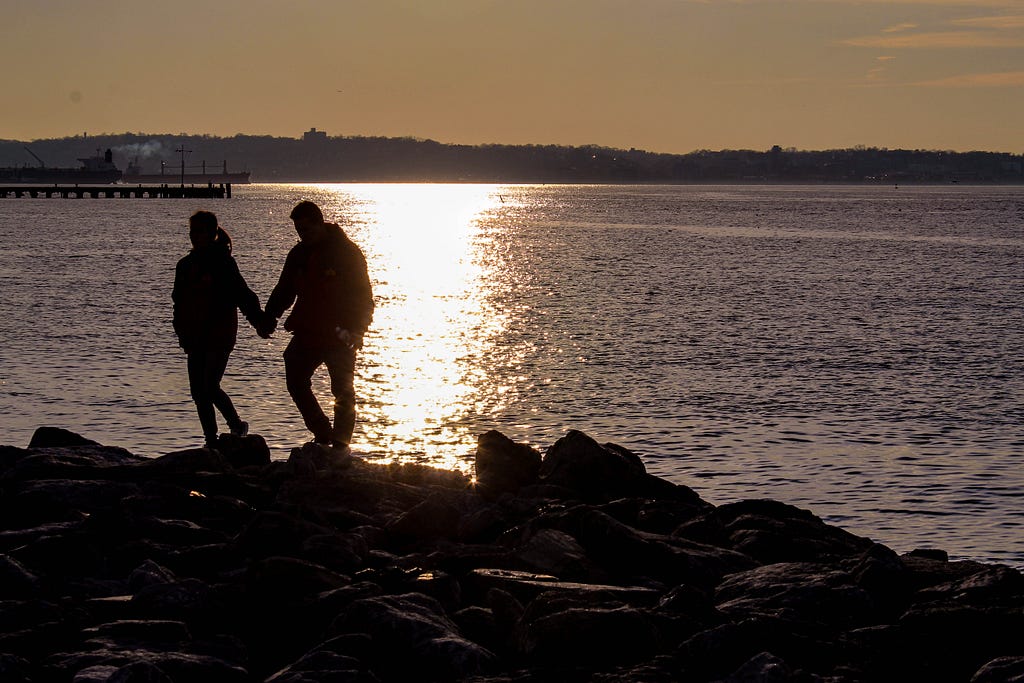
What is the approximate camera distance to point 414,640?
245 inches

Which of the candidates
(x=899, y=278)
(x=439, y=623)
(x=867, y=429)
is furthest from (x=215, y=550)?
(x=899, y=278)

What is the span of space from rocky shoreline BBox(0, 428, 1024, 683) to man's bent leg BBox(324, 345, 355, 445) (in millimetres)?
506

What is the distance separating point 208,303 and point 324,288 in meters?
0.92

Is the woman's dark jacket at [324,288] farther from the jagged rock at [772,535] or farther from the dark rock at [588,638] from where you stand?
the dark rock at [588,638]

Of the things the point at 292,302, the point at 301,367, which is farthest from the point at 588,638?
the point at 292,302

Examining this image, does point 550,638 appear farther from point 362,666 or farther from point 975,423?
point 975,423

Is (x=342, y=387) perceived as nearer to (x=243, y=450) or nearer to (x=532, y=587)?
(x=243, y=450)

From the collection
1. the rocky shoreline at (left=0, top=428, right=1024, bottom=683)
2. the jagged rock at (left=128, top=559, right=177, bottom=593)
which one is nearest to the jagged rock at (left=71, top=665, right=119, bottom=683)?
the rocky shoreline at (left=0, top=428, right=1024, bottom=683)

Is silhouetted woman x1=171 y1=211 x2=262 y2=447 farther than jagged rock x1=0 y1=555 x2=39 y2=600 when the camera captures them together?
Yes

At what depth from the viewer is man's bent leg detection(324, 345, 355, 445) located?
10461 mm

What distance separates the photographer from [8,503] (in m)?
8.92

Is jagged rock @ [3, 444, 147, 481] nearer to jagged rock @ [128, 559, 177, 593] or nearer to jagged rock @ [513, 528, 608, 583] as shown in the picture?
jagged rock @ [128, 559, 177, 593]

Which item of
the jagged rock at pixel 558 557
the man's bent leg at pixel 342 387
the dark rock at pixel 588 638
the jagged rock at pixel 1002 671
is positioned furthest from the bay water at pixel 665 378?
the dark rock at pixel 588 638

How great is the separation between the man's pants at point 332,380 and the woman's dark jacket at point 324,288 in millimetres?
111
